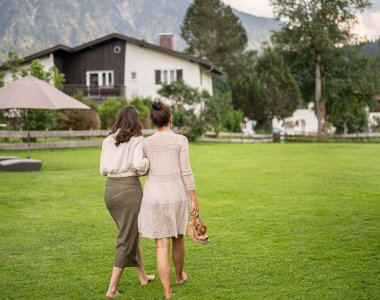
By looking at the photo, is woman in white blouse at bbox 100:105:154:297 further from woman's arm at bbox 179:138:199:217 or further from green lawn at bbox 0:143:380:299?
green lawn at bbox 0:143:380:299

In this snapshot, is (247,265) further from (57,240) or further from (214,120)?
(214,120)

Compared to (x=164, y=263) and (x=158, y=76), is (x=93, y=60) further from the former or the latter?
(x=164, y=263)

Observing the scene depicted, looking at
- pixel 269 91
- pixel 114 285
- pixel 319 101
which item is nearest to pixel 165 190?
pixel 114 285

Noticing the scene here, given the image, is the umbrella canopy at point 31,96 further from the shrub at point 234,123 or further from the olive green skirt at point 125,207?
the shrub at point 234,123

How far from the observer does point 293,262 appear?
7.36 m

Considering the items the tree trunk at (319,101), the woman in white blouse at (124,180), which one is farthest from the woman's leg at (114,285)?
the tree trunk at (319,101)

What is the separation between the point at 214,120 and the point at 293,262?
33.8m

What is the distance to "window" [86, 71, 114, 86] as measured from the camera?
51.7m

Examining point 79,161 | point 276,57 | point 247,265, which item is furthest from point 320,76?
point 247,265

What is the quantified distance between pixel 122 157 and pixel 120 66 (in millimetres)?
45792

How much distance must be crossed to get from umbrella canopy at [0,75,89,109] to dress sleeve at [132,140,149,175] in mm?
12825

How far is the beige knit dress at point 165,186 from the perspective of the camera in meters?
5.93

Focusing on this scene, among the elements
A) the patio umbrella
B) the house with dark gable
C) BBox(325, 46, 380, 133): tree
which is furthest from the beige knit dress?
BBox(325, 46, 380, 133): tree

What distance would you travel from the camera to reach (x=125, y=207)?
612cm
